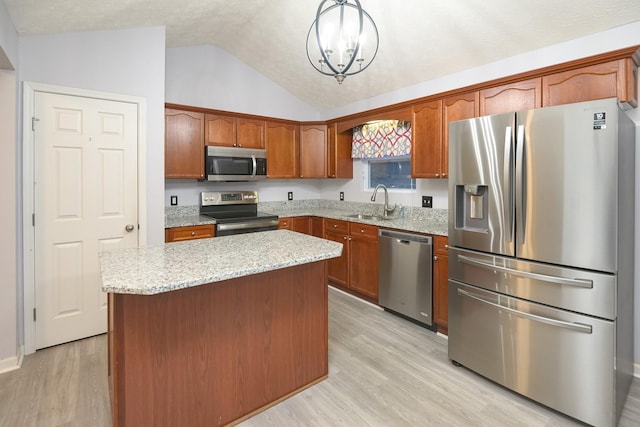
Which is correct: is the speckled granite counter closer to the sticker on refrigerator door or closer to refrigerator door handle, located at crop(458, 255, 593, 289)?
refrigerator door handle, located at crop(458, 255, 593, 289)

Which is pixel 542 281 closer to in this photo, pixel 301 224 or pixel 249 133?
pixel 301 224

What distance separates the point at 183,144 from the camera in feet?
12.5

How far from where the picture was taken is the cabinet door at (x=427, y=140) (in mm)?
3247

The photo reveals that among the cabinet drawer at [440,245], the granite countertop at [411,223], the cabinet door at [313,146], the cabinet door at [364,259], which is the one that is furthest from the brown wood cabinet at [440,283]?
the cabinet door at [313,146]

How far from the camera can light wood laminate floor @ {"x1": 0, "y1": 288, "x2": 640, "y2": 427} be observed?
193 cm

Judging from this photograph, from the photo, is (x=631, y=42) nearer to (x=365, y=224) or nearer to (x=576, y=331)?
(x=576, y=331)

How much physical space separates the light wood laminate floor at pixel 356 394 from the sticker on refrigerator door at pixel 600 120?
1689mm

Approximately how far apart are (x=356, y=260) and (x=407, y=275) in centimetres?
76

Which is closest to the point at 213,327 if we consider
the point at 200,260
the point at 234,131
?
the point at 200,260

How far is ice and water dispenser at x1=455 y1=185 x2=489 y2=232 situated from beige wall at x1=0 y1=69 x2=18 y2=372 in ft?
10.6

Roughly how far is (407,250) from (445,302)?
22.6 inches

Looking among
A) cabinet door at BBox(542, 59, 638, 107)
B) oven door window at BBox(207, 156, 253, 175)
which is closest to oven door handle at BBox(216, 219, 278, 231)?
oven door window at BBox(207, 156, 253, 175)

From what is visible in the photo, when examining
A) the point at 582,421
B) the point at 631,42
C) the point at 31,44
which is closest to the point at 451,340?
the point at 582,421

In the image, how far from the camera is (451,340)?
2506 millimetres
